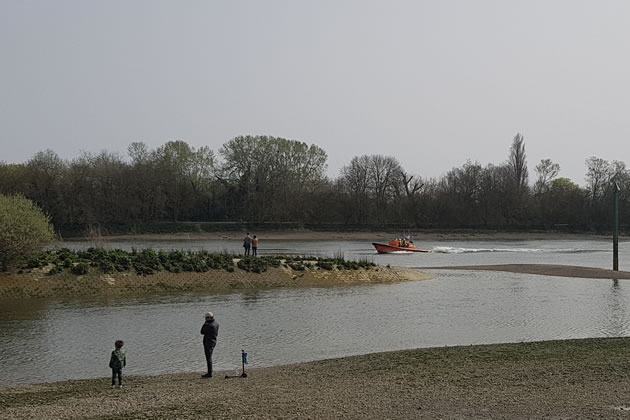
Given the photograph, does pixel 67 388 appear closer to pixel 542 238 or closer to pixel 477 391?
pixel 477 391

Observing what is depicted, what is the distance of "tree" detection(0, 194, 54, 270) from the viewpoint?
97.8 feet

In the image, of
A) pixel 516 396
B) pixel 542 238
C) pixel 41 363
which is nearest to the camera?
pixel 516 396

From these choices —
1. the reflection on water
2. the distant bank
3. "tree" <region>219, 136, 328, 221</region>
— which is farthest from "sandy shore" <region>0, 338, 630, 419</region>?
"tree" <region>219, 136, 328, 221</region>

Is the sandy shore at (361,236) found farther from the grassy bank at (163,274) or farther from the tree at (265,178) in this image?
the grassy bank at (163,274)

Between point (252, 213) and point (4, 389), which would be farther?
A: point (252, 213)

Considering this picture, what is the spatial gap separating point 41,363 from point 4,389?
297 cm

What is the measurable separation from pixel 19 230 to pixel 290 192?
8469cm

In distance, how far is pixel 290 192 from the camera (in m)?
114

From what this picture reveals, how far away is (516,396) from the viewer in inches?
462

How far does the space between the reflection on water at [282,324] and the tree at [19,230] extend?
3.72m

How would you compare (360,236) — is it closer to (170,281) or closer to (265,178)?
(265,178)

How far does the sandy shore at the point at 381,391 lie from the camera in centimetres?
1079

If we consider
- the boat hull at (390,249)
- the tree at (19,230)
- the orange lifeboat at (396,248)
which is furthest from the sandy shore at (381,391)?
the orange lifeboat at (396,248)

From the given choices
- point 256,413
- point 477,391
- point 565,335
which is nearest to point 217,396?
point 256,413
